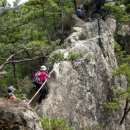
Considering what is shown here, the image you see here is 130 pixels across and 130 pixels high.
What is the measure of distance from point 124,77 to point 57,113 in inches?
470

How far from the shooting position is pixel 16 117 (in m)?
12.6

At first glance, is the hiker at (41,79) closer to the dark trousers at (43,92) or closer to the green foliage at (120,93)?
the dark trousers at (43,92)

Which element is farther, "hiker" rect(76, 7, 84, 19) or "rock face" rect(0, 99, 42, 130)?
"hiker" rect(76, 7, 84, 19)

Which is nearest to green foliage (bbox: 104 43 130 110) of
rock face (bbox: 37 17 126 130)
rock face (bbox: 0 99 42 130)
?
rock face (bbox: 37 17 126 130)

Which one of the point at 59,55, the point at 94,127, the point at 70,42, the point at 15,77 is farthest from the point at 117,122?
the point at 59,55

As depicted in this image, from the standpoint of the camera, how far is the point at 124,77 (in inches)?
1359

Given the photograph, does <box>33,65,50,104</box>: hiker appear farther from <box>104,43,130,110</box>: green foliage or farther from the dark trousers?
<box>104,43,130,110</box>: green foliage

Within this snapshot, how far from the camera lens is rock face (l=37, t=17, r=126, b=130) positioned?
976 inches

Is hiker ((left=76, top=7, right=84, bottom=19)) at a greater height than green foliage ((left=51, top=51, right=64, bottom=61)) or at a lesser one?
lesser

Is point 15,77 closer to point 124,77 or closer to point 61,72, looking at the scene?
point 61,72

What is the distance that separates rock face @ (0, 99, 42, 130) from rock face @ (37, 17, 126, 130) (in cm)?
945

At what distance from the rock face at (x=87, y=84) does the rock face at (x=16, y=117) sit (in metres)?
9.45

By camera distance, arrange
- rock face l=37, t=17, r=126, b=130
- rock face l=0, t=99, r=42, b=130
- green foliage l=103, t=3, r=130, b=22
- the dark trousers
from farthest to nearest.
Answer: green foliage l=103, t=3, r=130, b=22, rock face l=37, t=17, r=126, b=130, the dark trousers, rock face l=0, t=99, r=42, b=130

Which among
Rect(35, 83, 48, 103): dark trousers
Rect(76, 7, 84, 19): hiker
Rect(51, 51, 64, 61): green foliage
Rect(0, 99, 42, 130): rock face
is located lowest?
Rect(35, 83, 48, 103): dark trousers
